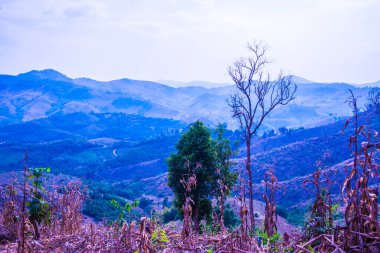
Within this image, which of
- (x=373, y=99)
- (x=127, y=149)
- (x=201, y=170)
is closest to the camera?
(x=201, y=170)

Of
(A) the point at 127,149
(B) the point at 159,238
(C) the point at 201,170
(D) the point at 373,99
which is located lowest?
(A) the point at 127,149

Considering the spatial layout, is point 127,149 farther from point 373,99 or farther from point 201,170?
point 201,170

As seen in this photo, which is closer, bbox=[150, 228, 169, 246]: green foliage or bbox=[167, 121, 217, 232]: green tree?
bbox=[150, 228, 169, 246]: green foliage

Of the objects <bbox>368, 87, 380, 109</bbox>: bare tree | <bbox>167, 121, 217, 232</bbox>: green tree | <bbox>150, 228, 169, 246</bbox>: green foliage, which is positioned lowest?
<bbox>167, 121, 217, 232</bbox>: green tree

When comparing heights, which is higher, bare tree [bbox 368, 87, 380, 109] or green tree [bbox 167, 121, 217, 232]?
bare tree [bbox 368, 87, 380, 109]

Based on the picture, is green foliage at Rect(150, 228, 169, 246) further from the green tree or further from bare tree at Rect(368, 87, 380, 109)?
bare tree at Rect(368, 87, 380, 109)

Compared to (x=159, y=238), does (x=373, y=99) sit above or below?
above

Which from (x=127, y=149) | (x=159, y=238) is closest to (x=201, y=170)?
(x=159, y=238)

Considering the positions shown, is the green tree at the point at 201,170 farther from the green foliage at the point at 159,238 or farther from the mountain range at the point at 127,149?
the green foliage at the point at 159,238

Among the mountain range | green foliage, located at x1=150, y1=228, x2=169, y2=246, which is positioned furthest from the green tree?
green foliage, located at x1=150, y1=228, x2=169, y2=246

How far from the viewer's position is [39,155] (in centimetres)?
8362

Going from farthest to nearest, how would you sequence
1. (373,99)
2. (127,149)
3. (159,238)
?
(127,149) < (373,99) < (159,238)

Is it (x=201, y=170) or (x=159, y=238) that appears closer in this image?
(x=159, y=238)

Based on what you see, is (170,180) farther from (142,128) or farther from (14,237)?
(142,128)
